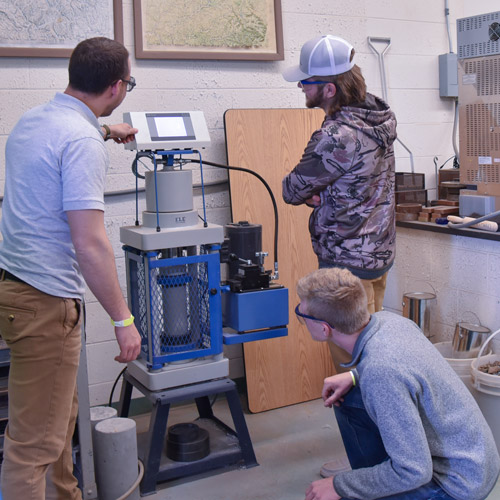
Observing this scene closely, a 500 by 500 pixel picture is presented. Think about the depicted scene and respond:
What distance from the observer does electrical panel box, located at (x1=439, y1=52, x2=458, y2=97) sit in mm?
3863

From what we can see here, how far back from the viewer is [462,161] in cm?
331

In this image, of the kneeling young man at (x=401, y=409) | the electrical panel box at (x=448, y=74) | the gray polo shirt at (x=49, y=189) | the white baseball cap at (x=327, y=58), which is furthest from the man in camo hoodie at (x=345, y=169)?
the electrical panel box at (x=448, y=74)

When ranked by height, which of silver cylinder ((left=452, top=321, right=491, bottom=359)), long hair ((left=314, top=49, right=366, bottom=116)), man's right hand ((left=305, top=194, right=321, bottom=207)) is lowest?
silver cylinder ((left=452, top=321, right=491, bottom=359))

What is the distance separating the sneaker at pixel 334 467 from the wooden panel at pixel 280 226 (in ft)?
2.24

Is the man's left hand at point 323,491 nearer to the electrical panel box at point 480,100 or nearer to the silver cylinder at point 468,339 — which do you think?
the silver cylinder at point 468,339

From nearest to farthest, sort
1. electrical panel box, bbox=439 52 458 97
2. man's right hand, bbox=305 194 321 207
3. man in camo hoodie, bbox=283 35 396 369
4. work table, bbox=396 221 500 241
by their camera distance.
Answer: man in camo hoodie, bbox=283 35 396 369
man's right hand, bbox=305 194 321 207
work table, bbox=396 221 500 241
electrical panel box, bbox=439 52 458 97

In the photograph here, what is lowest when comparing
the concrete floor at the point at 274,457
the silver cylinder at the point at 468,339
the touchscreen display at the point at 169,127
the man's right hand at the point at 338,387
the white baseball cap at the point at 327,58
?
the concrete floor at the point at 274,457

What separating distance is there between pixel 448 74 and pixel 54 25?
7.10 feet

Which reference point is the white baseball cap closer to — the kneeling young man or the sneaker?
Answer: the kneeling young man

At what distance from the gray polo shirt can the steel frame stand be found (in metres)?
0.83

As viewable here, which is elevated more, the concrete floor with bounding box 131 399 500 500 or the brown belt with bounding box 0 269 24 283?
the brown belt with bounding box 0 269 24 283

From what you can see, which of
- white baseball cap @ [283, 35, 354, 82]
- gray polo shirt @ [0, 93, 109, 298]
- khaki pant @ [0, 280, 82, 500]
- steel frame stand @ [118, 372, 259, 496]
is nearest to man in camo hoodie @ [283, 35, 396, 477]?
white baseball cap @ [283, 35, 354, 82]

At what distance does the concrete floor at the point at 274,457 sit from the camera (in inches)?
103

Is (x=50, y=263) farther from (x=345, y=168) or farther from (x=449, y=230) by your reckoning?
(x=449, y=230)
